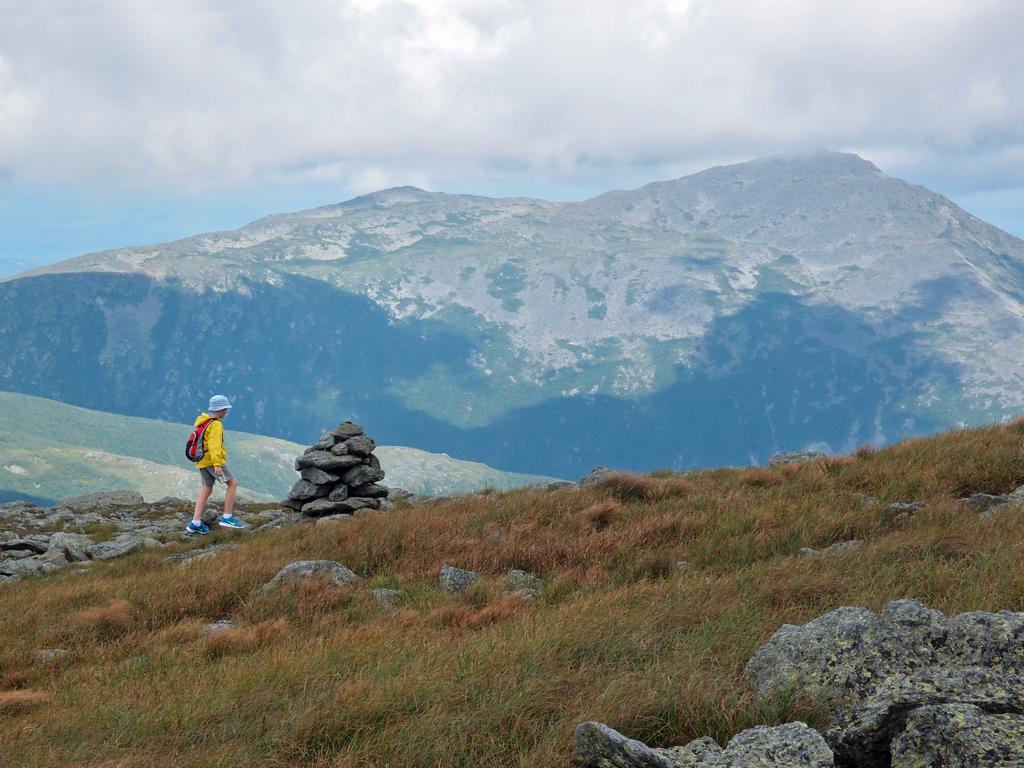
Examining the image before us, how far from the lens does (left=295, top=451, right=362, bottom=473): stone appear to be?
24141 millimetres

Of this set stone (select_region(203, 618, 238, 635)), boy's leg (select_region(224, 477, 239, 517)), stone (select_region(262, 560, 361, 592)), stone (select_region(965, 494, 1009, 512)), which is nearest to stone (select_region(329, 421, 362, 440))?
boy's leg (select_region(224, 477, 239, 517))

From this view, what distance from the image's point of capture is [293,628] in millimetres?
9969

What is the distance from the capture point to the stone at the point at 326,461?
24.1m

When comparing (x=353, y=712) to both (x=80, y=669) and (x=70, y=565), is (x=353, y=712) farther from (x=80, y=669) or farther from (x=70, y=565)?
(x=70, y=565)

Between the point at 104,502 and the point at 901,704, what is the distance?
34226 millimetres

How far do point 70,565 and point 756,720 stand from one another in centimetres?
1749

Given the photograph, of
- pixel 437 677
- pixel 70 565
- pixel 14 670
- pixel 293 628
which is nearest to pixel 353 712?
pixel 437 677

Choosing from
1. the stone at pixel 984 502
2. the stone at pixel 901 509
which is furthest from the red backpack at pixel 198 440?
the stone at pixel 984 502

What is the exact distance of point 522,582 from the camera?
1158 cm

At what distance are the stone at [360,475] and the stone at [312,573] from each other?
457 inches

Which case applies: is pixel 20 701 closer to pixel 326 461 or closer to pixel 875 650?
pixel 875 650

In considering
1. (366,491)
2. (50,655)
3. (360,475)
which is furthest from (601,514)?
(360,475)

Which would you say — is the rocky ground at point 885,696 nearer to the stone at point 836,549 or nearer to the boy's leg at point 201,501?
the stone at point 836,549

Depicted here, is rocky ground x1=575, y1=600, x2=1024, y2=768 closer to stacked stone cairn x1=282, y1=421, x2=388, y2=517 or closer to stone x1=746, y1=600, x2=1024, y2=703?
stone x1=746, y1=600, x2=1024, y2=703
